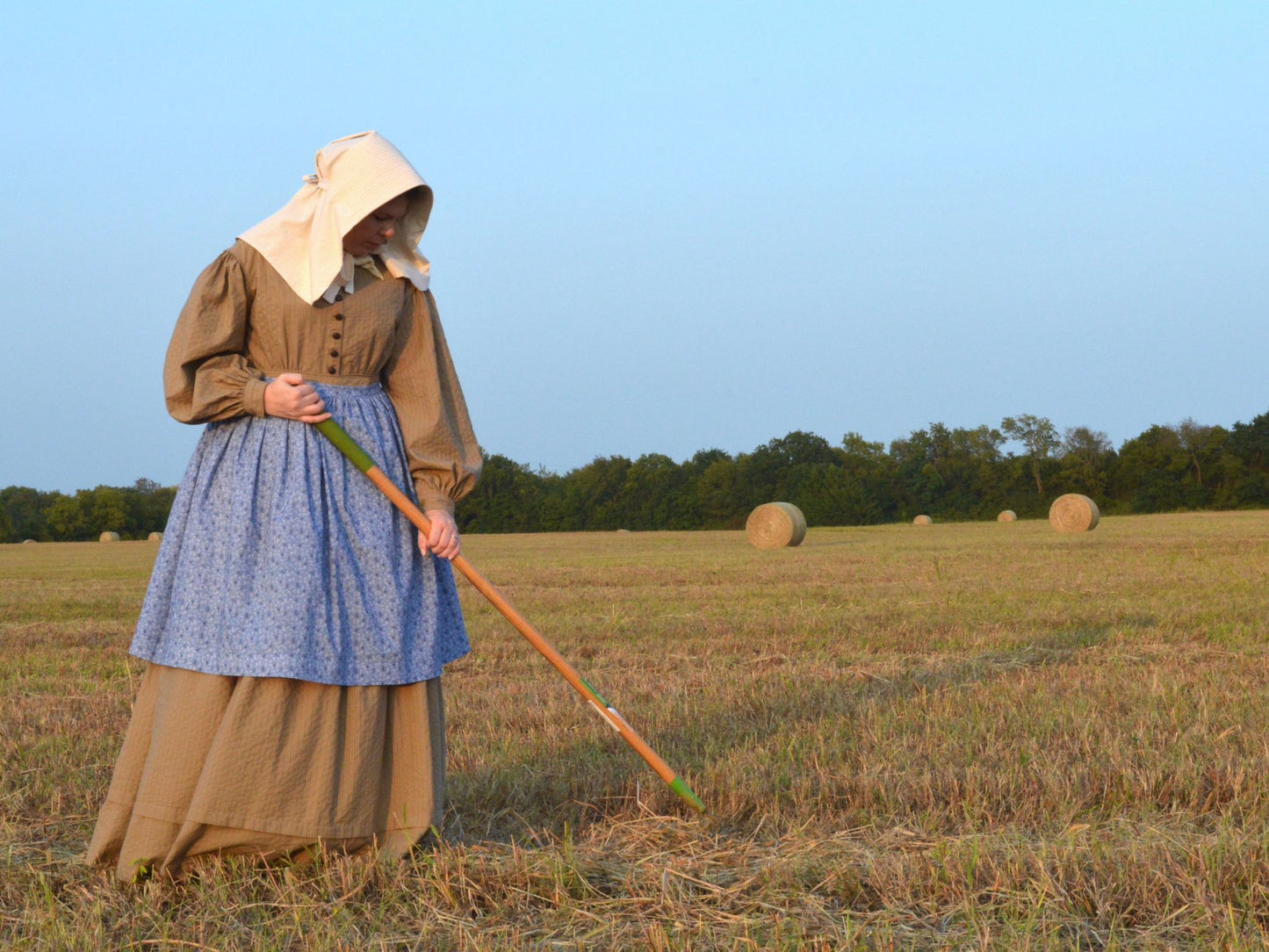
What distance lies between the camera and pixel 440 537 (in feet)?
12.1

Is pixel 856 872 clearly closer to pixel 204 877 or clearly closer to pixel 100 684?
pixel 204 877

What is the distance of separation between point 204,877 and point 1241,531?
26.3 metres

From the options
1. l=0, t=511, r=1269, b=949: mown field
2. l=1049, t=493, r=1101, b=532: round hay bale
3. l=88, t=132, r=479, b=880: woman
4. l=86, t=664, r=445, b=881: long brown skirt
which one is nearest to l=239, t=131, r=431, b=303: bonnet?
l=88, t=132, r=479, b=880: woman

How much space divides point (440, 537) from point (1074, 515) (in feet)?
95.6

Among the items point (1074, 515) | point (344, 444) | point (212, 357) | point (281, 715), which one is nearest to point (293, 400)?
point (344, 444)

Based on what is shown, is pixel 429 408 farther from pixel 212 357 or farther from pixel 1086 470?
pixel 1086 470

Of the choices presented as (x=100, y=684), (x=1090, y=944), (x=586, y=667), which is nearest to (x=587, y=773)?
(x=1090, y=944)

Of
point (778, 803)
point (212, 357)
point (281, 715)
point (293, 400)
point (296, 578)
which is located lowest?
point (778, 803)

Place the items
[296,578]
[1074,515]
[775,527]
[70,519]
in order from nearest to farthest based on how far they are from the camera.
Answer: [296,578] < [775,527] < [1074,515] < [70,519]

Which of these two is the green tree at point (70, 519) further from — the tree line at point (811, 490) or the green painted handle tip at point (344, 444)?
the green painted handle tip at point (344, 444)

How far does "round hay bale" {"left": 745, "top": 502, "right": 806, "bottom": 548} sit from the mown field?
17.0m

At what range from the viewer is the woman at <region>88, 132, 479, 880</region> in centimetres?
341

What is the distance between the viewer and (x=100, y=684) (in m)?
7.16

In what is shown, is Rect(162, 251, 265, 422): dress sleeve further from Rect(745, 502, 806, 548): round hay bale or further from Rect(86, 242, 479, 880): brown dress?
Rect(745, 502, 806, 548): round hay bale
